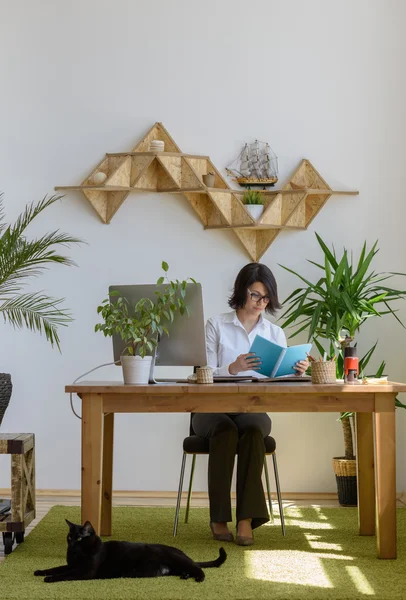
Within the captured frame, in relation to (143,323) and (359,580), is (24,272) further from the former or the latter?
(359,580)

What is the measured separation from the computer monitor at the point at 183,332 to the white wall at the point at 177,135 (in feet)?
5.14

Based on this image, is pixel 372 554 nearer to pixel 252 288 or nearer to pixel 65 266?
Answer: pixel 252 288

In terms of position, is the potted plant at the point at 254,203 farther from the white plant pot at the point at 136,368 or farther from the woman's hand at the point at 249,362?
the white plant pot at the point at 136,368

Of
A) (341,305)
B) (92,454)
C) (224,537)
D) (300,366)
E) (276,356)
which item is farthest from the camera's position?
(341,305)

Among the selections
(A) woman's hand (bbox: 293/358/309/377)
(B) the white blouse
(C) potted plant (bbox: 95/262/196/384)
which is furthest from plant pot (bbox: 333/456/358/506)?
(C) potted plant (bbox: 95/262/196/384)

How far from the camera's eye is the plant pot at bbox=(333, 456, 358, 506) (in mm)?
4562

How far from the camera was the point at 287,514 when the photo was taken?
4316 millimetres

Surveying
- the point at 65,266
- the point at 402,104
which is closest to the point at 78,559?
the point at 65,266

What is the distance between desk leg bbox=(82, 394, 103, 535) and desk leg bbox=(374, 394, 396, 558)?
104cm

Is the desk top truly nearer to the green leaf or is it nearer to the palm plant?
the palm plant

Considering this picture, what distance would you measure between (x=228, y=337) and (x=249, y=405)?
2.45ft

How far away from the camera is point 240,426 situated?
366 cm

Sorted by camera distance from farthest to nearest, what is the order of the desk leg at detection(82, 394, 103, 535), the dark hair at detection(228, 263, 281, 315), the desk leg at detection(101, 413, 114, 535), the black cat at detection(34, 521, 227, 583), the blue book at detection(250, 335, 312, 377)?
the dark hair at detection(228, 263, 281, 315)
the desk leg at detection(101, 413, 114, 535)
the blue book at detection(250, 335, 312, 377)
the desk leg at detection(82, 394, 103, 535)
the black cat at detection(34, 521, 227, 583)

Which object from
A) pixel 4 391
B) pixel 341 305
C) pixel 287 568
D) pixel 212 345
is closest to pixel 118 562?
pixel 287 568
